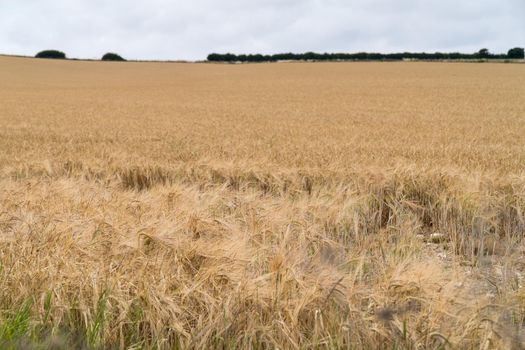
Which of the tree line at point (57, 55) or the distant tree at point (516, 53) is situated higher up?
the tree line at point (57, 55)

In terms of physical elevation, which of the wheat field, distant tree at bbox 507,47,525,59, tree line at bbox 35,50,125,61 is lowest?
the wheat field

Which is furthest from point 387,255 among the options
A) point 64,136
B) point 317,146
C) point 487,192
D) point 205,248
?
point 64,136

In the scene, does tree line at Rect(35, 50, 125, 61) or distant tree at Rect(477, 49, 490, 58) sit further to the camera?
tree line at Rect(35, 50, 125, 61)

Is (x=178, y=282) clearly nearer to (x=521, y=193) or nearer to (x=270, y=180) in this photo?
(x=270, y=180)

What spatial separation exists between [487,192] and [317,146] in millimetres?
4078

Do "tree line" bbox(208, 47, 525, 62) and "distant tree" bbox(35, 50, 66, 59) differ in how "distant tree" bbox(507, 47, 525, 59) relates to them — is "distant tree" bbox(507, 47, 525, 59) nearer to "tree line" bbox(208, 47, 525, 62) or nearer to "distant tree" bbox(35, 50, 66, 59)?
"tree line" bbox(208, 47, 525, 62)

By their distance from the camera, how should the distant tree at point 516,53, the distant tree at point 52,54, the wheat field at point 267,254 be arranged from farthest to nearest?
the distant tree at point 52,54
the distant tree at point 516,53
the wheat field at point 267,254

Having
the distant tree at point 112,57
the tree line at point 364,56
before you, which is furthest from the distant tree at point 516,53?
the distant tree at point 112,57

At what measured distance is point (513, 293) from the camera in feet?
8.56

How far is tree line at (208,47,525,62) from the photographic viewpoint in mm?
73312

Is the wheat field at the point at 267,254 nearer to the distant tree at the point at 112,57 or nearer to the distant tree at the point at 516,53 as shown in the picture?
the distant tree at the point at 516,53

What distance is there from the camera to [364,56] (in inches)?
3132

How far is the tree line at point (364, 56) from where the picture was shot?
73.3m

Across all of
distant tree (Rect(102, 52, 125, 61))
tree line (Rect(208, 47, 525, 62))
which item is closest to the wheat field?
tree line (Rect(208, 47, 525, 62))
